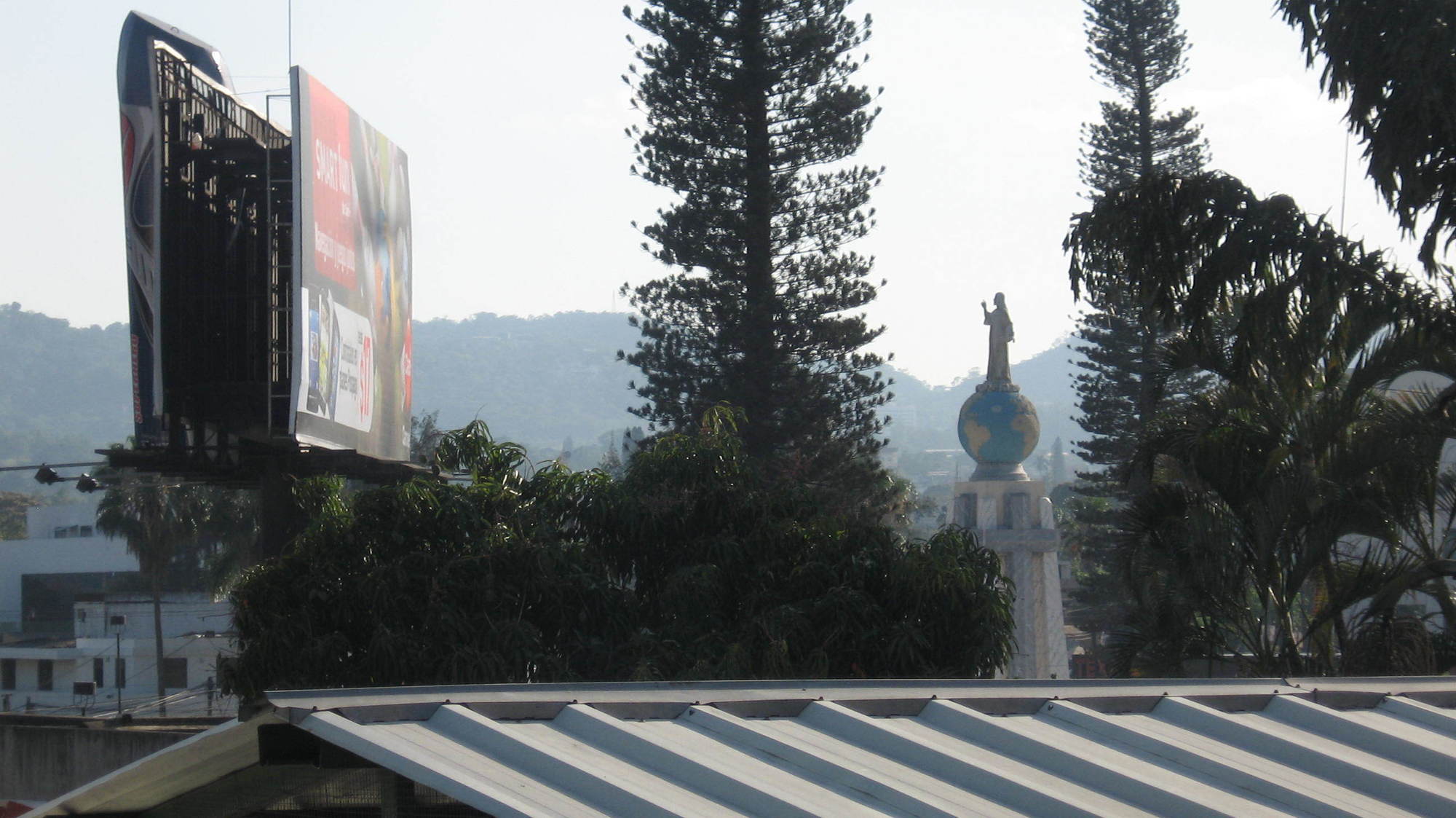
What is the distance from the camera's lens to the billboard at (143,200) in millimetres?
15992

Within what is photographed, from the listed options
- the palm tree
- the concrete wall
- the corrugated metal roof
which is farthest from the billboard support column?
the palm tree

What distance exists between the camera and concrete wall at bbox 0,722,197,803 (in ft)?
54.1

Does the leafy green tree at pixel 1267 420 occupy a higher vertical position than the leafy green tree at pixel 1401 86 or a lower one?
lower

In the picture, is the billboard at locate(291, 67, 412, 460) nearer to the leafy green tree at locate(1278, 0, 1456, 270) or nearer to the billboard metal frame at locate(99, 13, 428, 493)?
the billboard metal frame at locate(99, 13, 428, 493)

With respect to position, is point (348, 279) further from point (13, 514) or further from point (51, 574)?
point (13, 514)

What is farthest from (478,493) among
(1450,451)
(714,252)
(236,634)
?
(1450,451)

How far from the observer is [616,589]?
12.5 metres

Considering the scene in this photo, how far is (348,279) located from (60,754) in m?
6.22

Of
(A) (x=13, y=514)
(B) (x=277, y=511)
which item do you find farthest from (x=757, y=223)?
(A) (x=13, y=514)

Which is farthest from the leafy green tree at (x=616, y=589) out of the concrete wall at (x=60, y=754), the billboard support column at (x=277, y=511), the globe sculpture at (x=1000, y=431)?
the globe sculpture at (x=1000, y=431)

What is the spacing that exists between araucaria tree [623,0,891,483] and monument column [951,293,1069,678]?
335cm

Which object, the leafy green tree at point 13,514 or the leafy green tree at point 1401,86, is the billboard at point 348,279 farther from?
the leafy green tree at point 13,514

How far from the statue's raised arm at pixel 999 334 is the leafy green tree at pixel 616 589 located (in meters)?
11.8

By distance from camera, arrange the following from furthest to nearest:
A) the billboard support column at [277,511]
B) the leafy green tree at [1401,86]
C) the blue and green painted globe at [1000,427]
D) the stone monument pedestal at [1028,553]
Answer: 1. the blue and green painted globe at [1000,427]
2. the stone monument pedestal at [1028,553]
3. the billboard support column at [277,511]
4. the leafy green tree at [1401,86]
